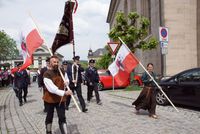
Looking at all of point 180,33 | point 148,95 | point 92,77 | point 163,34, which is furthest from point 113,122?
point 180,33

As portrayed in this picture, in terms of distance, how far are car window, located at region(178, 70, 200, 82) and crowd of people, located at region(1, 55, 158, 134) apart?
1640mm

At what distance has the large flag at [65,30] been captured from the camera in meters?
7.69

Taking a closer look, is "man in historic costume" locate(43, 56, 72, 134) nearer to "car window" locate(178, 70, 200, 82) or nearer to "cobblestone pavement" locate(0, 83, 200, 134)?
"cobblestone pavement" locate(0, 83, 200, 134)

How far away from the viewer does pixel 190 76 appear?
1077 centimetres

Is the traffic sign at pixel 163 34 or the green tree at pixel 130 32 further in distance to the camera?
the green tree at pixel 130 32

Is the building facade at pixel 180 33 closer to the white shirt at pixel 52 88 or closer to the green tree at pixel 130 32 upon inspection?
the green tree at pixel 130 32

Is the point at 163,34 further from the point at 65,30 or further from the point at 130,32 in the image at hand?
the point at 130,32

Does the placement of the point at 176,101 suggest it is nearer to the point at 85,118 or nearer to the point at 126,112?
the point at 126,112

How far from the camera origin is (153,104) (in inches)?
364

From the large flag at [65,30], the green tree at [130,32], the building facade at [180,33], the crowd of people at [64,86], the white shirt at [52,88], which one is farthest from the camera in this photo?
the building facade at [180,33]

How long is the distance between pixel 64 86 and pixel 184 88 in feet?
18.7

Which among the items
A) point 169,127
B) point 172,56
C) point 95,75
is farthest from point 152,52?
point 169,127

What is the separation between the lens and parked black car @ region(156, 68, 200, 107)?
10.2m

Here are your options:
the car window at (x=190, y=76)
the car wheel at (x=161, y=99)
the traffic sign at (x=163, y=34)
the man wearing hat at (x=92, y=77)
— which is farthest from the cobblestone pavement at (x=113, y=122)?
the traffic sign at (x=163, y=34)
